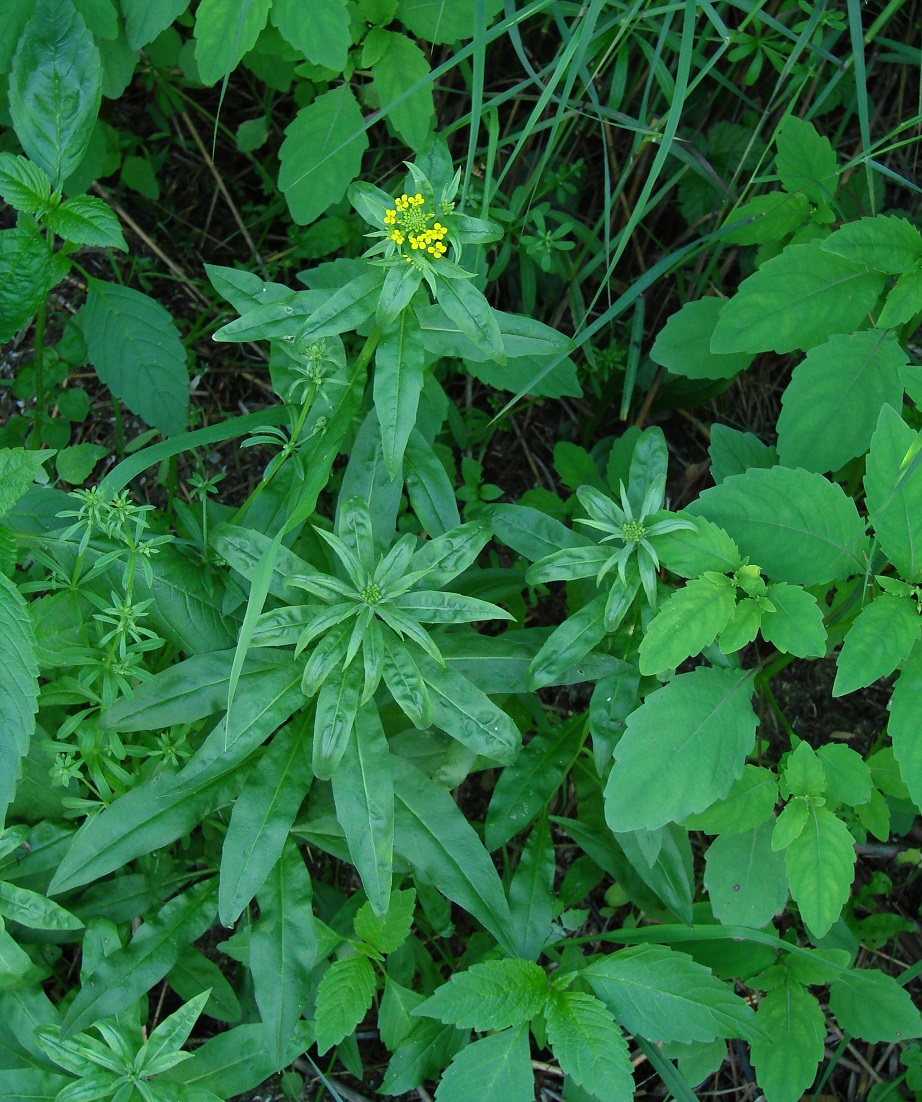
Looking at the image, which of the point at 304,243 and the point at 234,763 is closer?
the point at 234,763

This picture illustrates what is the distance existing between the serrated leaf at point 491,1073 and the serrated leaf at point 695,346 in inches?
68.4

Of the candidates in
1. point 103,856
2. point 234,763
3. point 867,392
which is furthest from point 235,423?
point 867,392

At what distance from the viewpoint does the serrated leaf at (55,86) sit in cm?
244

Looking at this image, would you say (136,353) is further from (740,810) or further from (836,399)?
(740,810)

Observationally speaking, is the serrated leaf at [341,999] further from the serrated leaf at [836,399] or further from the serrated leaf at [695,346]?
the serrated leaf at [695,346]

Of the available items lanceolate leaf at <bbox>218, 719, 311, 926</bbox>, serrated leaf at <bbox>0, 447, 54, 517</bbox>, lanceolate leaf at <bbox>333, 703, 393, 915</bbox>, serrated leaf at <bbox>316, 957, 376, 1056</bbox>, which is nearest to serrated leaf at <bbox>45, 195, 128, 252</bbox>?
serrated leaf at <bbox>0, 447, 54, 517</bbox>

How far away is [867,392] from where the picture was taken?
2385mm

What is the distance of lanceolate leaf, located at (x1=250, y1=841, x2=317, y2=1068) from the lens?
219cm

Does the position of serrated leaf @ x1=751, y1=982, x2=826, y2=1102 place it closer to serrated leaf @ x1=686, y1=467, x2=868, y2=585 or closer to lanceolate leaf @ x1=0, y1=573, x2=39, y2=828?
serrated leaf @ x1=686, y1=467, x2=868, y2=585

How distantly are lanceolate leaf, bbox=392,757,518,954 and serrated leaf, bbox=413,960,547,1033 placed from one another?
82 millimetres

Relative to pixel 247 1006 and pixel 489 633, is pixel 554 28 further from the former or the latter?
pixel 247 1006

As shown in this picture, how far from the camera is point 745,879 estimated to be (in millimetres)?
2438

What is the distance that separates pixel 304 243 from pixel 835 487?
190 cm

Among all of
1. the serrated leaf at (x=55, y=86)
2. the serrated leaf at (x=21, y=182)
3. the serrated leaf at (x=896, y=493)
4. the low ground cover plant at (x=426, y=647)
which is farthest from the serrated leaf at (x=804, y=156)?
the serrated leaf at (x=21, y=182)
